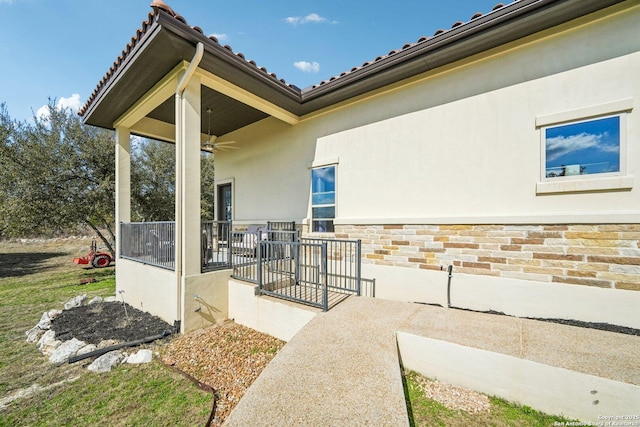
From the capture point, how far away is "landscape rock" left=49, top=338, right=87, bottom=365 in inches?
140

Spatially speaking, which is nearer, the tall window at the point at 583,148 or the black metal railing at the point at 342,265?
the tall window at the point at 583,148

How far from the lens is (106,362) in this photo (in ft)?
11.2

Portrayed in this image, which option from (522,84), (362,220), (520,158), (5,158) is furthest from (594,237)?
(5,158)

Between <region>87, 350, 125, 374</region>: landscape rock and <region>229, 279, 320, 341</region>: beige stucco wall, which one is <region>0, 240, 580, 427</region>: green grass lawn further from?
<region>229, 279, 320, 341</region>: beige stucco wall

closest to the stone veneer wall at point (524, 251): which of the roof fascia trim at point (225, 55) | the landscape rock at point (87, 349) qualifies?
the roof fascia trim at point (225, 55)

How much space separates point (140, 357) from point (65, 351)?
1186 millimetres

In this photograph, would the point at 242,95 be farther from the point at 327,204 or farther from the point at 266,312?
the point at 266,312

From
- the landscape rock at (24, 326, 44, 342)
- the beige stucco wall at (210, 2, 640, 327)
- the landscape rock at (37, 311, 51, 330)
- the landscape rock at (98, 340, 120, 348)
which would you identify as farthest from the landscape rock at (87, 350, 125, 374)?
the beige stucco wall at (210, 2, 640, 327)

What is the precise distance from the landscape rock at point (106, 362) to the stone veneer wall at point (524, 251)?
4349mm

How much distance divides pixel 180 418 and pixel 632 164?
19.6 feet

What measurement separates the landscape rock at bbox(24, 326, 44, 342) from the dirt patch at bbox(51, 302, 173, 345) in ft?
0.54

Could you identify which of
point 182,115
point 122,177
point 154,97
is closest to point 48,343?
point 122,177

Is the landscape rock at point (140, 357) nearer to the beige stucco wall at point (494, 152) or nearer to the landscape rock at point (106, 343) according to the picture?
the landscape rock at point (106, 343)

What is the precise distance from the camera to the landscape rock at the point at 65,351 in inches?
140
